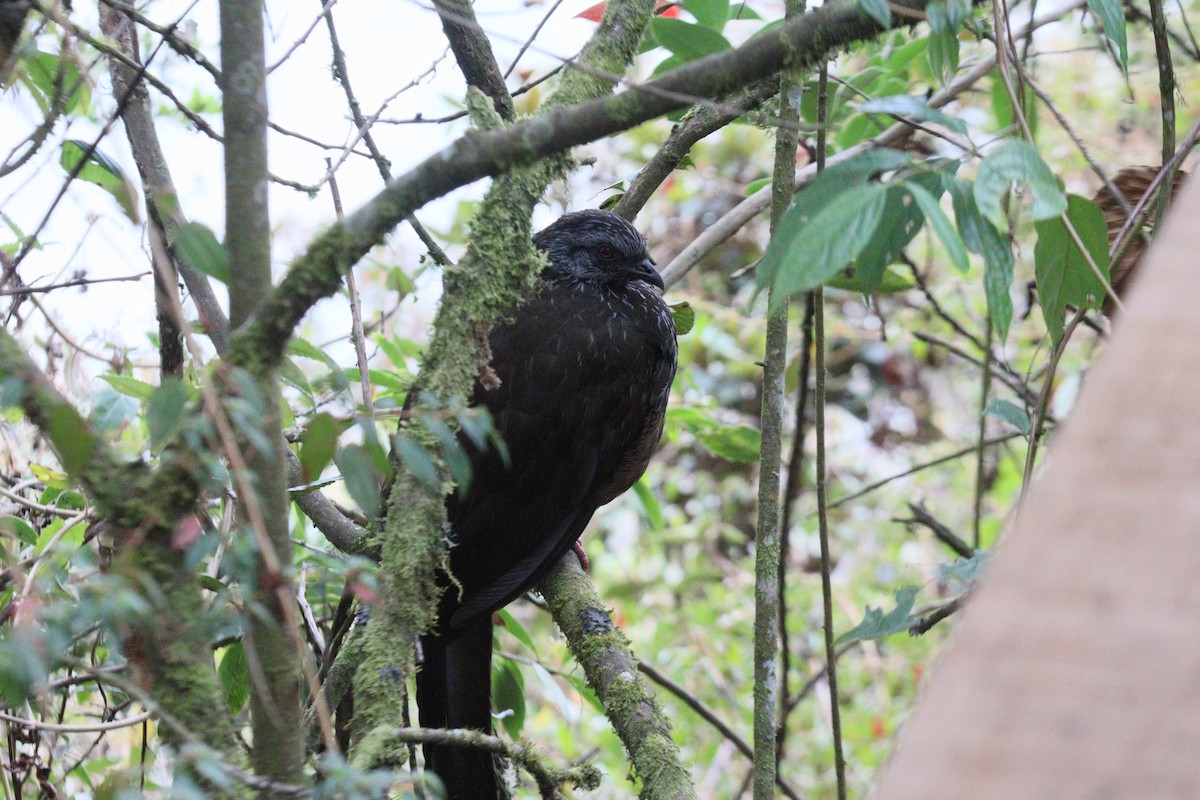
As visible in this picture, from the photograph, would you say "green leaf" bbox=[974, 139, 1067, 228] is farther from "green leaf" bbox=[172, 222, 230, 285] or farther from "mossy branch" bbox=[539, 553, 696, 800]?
"mossy branch" bbox=[539, 553, 696, 800]

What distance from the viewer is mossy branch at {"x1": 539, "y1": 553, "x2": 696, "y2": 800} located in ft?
6.79

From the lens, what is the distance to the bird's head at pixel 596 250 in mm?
3273

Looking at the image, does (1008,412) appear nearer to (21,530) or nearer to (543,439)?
(543,439)

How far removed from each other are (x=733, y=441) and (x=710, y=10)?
1410mm

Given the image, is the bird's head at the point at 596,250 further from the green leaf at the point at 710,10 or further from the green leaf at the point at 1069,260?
the green leaf at the point at 1069,260

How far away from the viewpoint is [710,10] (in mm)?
2367

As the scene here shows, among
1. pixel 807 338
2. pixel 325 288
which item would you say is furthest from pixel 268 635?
pixel 807 338

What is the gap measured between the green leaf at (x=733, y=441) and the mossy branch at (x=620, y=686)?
0.68 meters

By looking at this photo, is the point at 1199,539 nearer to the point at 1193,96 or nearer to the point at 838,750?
the point at 838,750

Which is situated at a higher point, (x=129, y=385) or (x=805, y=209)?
(x=129, y=385)

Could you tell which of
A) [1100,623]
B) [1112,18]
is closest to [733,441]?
[1112,18]

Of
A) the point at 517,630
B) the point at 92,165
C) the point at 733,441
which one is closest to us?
the point at 92,165

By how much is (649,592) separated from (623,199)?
3.82 m

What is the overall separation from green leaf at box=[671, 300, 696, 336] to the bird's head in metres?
0.21
